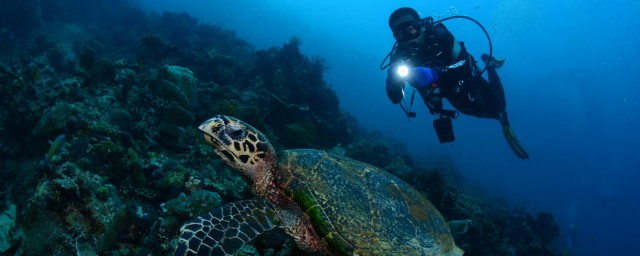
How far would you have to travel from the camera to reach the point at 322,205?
286cm

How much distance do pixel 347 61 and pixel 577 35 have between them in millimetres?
90209

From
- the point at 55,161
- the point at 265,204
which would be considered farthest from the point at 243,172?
the point at 55,161

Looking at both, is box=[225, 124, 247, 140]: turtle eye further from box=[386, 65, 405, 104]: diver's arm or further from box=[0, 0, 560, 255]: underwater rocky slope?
box=[386, 65, 405, 104]: diver's arm

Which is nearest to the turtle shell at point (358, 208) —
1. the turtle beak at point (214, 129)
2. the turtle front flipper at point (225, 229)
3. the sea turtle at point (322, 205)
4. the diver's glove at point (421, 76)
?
the sea turtle at point (322, 205)

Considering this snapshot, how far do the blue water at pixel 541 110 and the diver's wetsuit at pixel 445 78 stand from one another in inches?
908

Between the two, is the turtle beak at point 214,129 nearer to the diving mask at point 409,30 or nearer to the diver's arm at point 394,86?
the diver's arm at point 394,86

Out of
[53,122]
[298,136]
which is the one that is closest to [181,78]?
[53,122]

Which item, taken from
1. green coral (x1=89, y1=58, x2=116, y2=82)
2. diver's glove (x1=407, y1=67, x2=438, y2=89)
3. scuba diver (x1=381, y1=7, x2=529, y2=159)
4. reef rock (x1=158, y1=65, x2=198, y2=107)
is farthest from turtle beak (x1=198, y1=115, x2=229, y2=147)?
green coral (x1=89, y1=58, x2=116, y2=82)

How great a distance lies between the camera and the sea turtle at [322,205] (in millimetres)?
2746

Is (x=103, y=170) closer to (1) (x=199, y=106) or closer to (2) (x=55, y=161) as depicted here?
(2) (x=55, y=161)

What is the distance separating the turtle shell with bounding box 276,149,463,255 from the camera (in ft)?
9.13

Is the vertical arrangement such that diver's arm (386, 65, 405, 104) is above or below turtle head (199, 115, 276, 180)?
above

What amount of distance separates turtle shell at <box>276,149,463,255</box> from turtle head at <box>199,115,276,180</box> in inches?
9.6

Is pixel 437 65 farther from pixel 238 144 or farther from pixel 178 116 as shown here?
pixel 178 116
